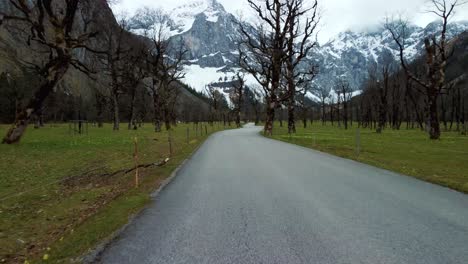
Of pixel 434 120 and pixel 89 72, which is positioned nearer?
pixel 89 72

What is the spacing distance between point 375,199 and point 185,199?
4.01m

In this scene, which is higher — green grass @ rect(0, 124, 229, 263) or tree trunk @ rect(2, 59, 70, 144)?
tree trunk @ rect(2, 59, 70, 144)

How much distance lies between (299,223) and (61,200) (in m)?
6.01

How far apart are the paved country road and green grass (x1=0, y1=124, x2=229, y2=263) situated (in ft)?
1.96

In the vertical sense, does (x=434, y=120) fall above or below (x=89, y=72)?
below

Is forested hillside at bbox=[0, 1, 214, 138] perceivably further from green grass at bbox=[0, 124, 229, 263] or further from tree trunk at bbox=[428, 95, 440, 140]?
tree trunk at bbox=[428, 95, 440, 140]

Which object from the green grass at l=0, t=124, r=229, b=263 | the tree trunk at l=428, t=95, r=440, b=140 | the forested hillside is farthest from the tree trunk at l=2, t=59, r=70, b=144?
the tree trunk at l=428, t=95, r=440, b=140

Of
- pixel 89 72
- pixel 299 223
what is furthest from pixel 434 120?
pixel 299 223

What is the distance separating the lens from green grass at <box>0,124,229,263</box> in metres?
5.51

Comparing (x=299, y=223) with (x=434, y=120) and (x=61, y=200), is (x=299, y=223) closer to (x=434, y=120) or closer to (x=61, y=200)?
(x=61, y=200)

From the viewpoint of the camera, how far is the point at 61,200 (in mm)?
8969

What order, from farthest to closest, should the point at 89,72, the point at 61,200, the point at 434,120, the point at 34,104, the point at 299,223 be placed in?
1. the point at 434,120
2. the point at 89,72
3. the point at 34,104
4. the point at 61,200
5. the point at 299,223

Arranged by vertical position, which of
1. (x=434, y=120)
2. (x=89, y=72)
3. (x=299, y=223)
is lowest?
(x=299, y=223)

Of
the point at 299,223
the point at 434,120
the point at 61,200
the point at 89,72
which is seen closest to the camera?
the point at 299,223
